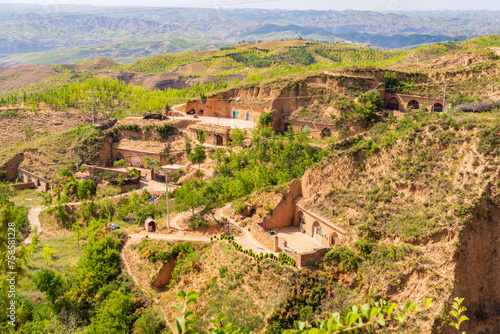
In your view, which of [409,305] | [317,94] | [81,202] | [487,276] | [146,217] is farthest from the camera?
[317,94]

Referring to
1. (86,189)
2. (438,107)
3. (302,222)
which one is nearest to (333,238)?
(302,222)

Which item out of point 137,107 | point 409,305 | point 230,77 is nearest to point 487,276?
point 409,305

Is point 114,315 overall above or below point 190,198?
below

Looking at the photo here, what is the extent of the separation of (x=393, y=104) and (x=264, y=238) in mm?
29340

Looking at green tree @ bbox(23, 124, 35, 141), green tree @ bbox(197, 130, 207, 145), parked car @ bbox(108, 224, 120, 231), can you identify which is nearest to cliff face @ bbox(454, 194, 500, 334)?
parked car @ bbox(108, 224, 120, 231)

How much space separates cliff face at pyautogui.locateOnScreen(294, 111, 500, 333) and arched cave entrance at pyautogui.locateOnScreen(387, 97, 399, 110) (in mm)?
22071

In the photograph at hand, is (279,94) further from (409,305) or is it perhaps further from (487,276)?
(409,305)

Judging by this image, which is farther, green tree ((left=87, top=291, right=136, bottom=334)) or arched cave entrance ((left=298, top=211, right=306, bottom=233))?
arched cave entrance ((left=298, top=211, right=306, bottom=233))

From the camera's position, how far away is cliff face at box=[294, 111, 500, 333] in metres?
21.3

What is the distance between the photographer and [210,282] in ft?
86.7

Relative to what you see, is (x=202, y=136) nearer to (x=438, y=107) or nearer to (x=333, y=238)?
(x=438, y=107)

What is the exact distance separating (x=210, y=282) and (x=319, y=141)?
80.6 ft

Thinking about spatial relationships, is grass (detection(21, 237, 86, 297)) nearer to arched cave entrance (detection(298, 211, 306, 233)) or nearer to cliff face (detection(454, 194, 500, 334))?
arched cave entrance (detection(298, 211, 306, 233))

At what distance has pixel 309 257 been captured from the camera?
25.2m
